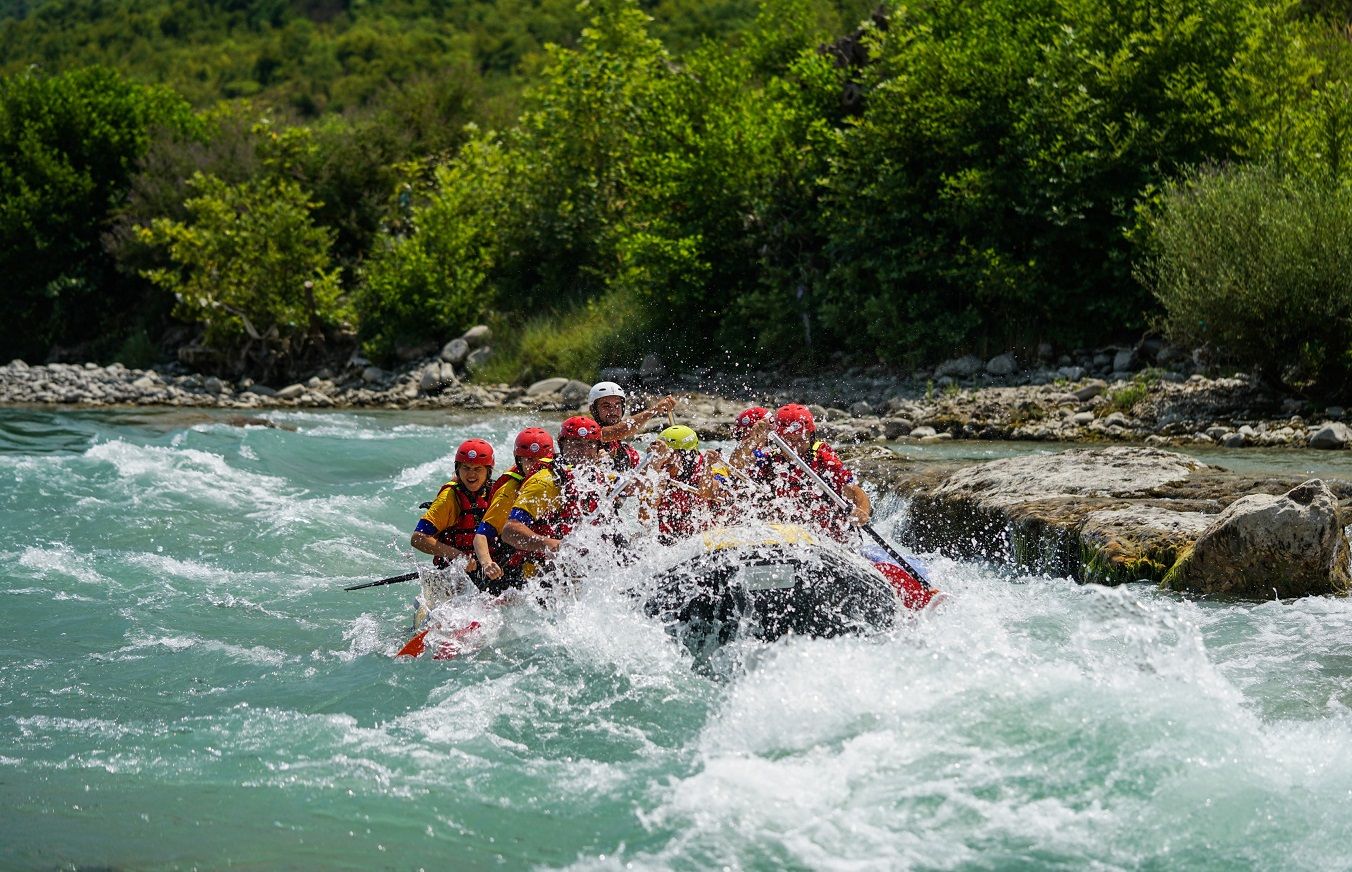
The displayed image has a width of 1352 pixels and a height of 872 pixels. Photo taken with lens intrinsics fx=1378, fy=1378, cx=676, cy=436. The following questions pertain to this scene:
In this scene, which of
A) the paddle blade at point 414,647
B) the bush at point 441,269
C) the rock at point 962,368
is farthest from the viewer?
the bush at point 441,269

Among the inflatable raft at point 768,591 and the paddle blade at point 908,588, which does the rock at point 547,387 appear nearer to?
the paddle blade at point 908,588

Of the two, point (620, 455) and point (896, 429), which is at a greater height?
point (620, 455)

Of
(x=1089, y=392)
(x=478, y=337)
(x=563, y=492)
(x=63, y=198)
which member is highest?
(x=63, y=198)

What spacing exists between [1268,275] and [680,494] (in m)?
10.4

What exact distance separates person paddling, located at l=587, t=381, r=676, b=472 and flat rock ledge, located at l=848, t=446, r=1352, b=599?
312 centimetres

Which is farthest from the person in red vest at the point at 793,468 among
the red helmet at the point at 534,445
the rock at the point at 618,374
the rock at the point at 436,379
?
the rock at the point at 436,379

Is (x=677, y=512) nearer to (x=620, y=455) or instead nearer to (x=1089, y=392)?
(x=620, y=455)

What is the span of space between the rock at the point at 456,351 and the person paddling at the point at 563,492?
59.3 ft

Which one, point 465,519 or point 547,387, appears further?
point 547,387

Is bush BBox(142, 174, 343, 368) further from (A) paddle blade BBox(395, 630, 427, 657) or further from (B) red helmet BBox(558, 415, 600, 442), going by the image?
(A) paddle blade BBox(395, 630, 427, 657)

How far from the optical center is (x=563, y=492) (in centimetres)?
828

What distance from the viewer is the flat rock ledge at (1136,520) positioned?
8.61 meters

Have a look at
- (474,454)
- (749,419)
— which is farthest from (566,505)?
(749,419)

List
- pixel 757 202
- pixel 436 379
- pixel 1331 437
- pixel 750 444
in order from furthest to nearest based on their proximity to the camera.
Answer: pixel 436 379 → pixel 757 202 → pixel 1331 437 → pixel 750 444
